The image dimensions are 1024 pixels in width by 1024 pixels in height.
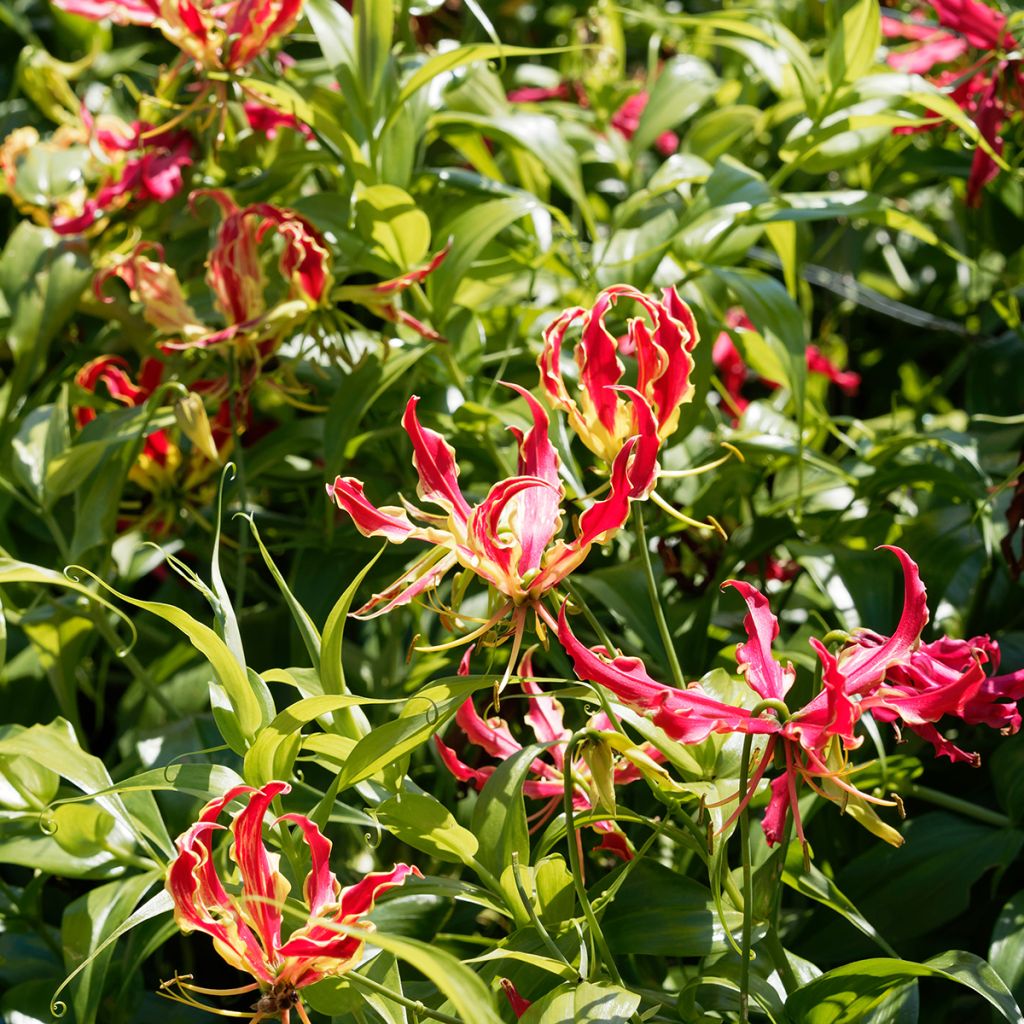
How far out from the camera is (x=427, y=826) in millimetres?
683

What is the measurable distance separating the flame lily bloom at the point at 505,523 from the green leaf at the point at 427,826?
10 cm

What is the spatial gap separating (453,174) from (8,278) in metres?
0.45

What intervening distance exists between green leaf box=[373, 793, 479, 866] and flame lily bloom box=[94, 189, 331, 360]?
0.42 meters

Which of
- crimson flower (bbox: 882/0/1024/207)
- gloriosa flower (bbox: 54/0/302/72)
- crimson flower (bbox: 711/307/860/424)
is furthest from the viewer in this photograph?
crimson flower (bbox: 711/307/860/424)

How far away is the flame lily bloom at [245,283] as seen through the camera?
3.15ft

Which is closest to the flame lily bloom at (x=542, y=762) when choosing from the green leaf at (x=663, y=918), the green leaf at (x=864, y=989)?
the green leaf at (x=663, y=918)

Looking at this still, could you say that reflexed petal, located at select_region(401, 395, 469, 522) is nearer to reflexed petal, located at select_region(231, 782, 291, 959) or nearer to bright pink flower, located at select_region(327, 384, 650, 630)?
bright pink flower, located at select_region(327, 384, 650, 630)

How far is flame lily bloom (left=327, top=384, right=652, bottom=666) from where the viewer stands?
2.04 feet

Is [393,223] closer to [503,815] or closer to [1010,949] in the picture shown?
[503,815]

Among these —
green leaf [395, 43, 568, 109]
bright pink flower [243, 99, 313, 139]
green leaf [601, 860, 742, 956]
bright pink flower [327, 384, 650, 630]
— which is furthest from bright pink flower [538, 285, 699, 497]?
bright pink flower [243, 99, 313, 139]

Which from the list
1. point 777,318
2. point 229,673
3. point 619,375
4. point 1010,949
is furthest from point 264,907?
point 777,318

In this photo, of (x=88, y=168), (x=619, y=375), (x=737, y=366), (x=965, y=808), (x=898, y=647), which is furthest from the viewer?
(x=737, y=366)

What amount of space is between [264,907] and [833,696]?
29 cm

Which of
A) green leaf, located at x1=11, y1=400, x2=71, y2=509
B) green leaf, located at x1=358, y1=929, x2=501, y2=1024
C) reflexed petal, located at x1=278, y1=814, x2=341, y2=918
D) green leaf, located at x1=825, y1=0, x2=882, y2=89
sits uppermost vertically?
green leaf, located at x1=825, y1=0, x2=882, y2=89
